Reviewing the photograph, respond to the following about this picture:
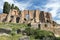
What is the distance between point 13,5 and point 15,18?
1274 centimetres

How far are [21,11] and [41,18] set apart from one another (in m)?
8.14

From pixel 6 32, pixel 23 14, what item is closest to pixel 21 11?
pixel 23 14

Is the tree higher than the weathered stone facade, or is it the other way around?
the tree

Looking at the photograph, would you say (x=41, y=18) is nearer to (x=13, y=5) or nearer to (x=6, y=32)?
(x=13, y=5)

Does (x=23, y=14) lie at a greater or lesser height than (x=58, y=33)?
greater

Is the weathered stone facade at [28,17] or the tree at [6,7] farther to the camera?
the tree at [6,7]

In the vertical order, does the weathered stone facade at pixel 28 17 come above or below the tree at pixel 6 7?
below

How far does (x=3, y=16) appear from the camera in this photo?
239 feet

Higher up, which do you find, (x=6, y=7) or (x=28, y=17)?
(x=6, y=7)

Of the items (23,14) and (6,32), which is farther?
(23,14)

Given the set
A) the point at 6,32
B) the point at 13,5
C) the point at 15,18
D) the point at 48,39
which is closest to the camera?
the point at 48,39

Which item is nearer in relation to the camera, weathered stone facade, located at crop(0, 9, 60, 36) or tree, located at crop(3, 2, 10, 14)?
weathered stone facade, located at crop(0, 9, 60, 36)

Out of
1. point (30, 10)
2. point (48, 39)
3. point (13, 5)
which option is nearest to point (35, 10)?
point (30, 10)

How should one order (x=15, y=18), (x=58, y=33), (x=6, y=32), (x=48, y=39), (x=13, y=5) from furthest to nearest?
(x=13, y=5), (x=15, y=18), (x=58, y=33), (x=6, y=32), (x=48, y=39)
